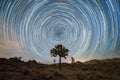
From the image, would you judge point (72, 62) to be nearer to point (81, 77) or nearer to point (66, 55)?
point (66, 55)

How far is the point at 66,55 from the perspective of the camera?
75.0 meters

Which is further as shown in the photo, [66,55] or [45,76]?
[66,55]

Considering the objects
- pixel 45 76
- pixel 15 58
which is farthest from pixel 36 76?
pixel 15 58

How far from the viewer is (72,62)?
95.9m

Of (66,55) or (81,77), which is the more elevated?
(66,55)

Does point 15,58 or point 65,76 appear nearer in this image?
point 65,76

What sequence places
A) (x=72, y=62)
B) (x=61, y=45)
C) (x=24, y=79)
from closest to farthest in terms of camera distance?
1. (x=24, y=79)
2. (x=61, y=45)
3. (x=72, y=62)

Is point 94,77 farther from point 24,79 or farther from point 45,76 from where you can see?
point 24,79

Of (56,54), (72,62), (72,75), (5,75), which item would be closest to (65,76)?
(72,75)

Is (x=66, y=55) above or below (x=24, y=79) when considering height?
above

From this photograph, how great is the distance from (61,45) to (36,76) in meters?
25.2

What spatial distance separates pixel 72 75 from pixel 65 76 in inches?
132

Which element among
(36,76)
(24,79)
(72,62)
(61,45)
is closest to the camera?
(24,79)

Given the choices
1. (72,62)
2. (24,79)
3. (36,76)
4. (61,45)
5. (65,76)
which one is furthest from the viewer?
(72,62)
